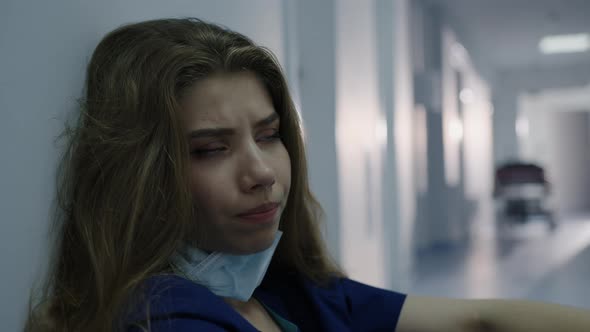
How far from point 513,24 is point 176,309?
8.05 metres

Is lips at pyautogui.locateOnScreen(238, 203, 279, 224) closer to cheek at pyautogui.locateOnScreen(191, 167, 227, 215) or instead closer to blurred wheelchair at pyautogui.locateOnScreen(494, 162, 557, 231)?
cheek at pyautogui.locateOnScreen(191, 167, 227, 215)

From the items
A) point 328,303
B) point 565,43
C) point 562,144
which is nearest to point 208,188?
point 328,303

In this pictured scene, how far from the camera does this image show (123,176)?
2.39 feet

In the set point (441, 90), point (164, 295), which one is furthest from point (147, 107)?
point (441, 90)

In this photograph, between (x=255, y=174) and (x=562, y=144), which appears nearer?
(x=255, y=174)

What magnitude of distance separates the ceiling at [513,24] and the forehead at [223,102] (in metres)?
6.14

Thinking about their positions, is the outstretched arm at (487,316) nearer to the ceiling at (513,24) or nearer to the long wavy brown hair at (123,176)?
the long wavy brown hair at (123,176)

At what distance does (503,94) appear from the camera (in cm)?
1134

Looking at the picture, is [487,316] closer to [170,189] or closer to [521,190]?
[170,189]

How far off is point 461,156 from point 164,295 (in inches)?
288

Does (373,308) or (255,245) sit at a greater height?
(255,245)

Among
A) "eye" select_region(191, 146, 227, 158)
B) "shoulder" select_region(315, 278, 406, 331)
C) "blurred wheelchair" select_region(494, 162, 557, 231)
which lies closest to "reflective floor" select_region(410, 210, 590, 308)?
"blurred wheelchair" select_region(494, 162, 557, 231)

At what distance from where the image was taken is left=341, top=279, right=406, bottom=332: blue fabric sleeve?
3.34 feet

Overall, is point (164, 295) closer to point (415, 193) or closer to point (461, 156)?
point (415, 193)
